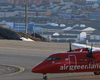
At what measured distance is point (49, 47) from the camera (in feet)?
165

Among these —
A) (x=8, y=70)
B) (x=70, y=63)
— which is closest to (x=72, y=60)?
(x=70, y=63)

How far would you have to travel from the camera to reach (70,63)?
22391 millimetres

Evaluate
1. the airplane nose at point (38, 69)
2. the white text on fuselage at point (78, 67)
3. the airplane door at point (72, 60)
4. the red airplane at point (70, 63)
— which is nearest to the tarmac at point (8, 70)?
the airplane nose at point (38, 69)

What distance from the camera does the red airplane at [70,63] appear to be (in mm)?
22062

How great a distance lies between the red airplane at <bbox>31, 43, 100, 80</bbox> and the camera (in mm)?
22062

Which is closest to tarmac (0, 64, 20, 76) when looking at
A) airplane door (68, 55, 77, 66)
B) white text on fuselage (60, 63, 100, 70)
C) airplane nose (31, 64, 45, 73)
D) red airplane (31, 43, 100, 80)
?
airplane nose (31, 64, 45, 73)

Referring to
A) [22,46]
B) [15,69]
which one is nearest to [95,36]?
[22,46]

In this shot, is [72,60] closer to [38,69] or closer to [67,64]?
[67,64]

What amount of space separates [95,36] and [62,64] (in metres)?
157

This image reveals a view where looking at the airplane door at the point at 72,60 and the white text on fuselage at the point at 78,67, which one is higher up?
the airplane door at the point at 72,60

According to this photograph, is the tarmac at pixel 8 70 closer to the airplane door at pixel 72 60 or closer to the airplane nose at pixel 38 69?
the airplane nose at pixel 38 69

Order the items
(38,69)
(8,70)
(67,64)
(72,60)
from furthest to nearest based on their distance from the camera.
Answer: (8,70)
(72,60)
(67,64)
(38,69)

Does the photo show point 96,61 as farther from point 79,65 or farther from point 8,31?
point 8,31

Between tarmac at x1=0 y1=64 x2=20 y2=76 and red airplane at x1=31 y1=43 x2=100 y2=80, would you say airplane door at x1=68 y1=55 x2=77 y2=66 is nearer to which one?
red airplane at x1=31 y1=43 x2=100 y2=80
